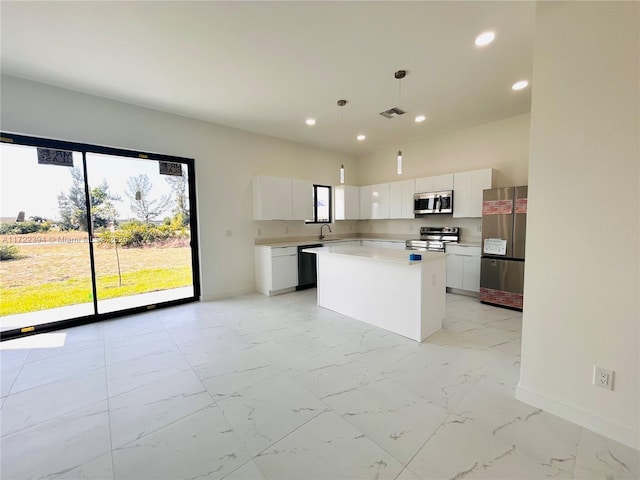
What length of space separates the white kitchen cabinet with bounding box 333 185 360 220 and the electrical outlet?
4867 mm

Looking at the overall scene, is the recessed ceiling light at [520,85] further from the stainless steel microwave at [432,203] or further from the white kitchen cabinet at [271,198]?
the white kitchen cabinet at [271,198]

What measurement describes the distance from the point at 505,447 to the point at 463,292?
11.3ft

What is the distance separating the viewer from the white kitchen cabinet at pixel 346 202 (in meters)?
6.16

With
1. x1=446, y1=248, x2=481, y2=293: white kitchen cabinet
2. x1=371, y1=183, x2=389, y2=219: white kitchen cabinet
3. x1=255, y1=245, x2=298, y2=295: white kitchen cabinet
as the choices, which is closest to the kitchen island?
x1=255, y1=245, x2=298, y2=295: white kitchen cabinet

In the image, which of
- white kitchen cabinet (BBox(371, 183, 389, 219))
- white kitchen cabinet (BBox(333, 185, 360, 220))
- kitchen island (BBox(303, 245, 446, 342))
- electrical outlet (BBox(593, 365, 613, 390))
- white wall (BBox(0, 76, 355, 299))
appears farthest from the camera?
white kitchen cabinet (BBox(333, 185, 360, 220))

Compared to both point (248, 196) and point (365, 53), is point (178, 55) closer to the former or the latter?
point (365, 53)

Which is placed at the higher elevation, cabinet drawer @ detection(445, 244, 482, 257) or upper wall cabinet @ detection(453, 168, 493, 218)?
upper wall cabinet @ detection(453, 168, 493, 218)

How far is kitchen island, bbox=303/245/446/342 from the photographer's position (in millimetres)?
2918

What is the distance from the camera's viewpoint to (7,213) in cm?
303

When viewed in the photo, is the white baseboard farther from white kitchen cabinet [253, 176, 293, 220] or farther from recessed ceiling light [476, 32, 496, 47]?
white kitchen cabinet [253, 176, 293, 220]

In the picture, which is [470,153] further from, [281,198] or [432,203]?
[281,198]

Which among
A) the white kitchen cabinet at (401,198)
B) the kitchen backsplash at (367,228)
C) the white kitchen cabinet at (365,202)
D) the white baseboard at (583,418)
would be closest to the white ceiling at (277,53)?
the white kitchen cabinet at (401,198)

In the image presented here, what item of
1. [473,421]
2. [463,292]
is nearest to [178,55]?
[473,421]

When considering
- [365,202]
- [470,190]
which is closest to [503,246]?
[470,190]
